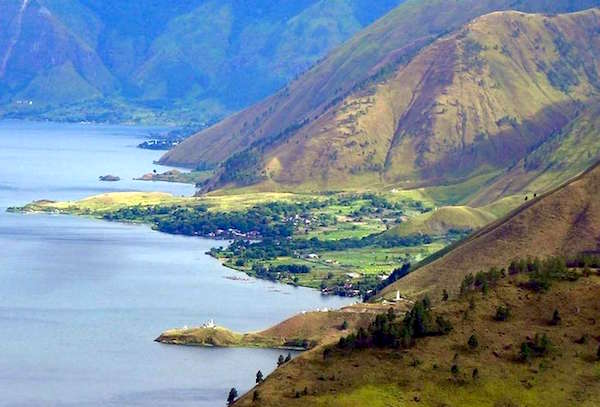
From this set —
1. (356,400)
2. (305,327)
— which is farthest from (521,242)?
(356,400)

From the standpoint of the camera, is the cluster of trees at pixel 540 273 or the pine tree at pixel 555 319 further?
the cluster of trees at pixel 540 273

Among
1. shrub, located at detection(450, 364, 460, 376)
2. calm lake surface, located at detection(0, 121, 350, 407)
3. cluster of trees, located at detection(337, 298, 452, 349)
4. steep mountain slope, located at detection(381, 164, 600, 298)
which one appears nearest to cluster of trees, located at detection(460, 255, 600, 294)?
cluster of trees, located at detection(337, 298, 452, 349)

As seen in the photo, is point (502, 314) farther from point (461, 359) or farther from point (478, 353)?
point (461, 359)

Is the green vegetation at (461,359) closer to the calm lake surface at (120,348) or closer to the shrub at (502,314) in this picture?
the shrub at (502,314)

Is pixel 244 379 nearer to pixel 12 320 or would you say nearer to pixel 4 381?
pixel 4 381

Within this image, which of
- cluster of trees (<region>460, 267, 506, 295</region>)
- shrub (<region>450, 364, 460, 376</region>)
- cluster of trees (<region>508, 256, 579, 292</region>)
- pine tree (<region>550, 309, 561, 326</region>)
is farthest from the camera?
cluster of trees (<region>460, 267, 506, 295</region>)

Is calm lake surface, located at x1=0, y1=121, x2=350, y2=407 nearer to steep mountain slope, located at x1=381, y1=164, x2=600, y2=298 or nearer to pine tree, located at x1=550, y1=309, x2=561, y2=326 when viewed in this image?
steep mountain slope, located at x1=381, y1=164, x2=600, y2=298

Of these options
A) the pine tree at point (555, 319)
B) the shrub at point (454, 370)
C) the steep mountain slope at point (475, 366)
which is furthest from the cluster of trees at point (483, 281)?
the shrub at point (454, 370)
